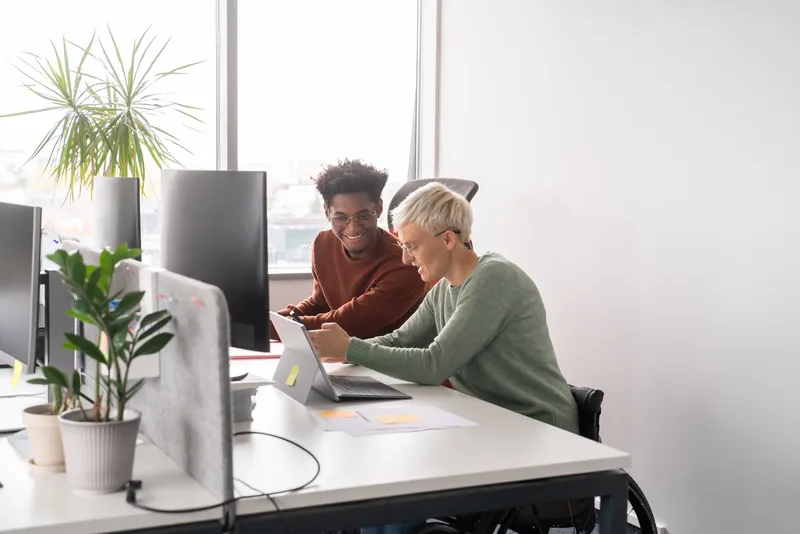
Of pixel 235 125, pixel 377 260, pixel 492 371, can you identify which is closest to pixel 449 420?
pixel 492 371

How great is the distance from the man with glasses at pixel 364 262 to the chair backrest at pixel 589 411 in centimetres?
83

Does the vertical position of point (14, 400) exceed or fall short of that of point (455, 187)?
it falls short

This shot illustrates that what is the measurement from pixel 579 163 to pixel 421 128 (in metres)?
1.54

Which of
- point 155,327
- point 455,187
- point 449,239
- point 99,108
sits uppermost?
point 99,108

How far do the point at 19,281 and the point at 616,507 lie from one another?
1.27 m

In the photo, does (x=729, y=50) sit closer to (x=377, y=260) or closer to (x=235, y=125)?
(x=377, y=260)

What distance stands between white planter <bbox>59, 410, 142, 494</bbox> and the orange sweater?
1.49 meters

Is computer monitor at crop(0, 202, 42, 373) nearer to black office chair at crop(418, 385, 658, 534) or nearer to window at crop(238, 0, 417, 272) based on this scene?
black office chair at crop(418, 385, 658, 534)

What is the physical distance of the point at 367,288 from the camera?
9.89 ft

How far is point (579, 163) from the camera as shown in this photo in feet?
11.9

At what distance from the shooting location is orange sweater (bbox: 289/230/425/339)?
115 inches

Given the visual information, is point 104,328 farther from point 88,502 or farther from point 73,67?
point 73,67

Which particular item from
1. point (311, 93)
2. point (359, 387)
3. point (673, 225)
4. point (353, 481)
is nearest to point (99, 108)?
point (311, 93)

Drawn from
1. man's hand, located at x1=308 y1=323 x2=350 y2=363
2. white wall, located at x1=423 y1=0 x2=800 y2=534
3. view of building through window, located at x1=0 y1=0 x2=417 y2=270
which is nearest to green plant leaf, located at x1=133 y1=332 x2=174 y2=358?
man's hand, located at x1=308 y1=323 x2=350 y2=363
